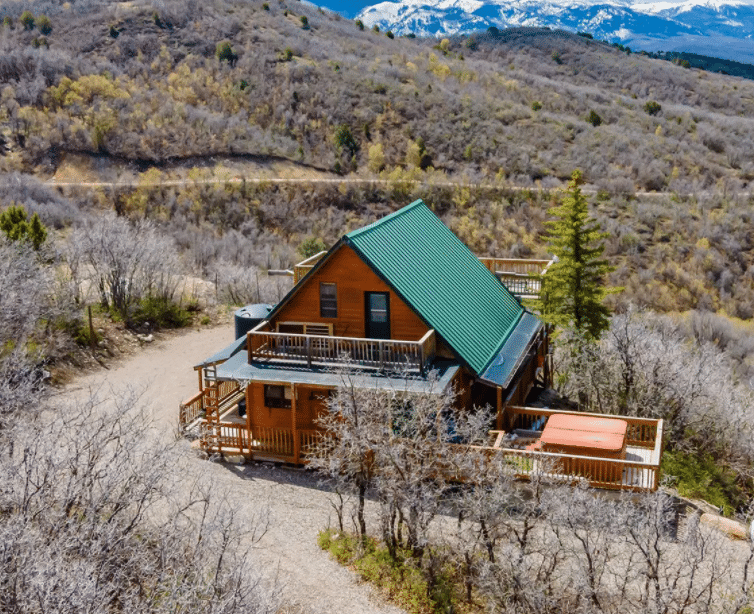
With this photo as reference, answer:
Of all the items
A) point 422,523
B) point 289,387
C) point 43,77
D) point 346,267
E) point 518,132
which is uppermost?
point 43,77

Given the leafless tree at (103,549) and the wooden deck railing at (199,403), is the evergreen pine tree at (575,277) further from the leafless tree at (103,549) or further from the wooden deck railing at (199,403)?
the leafless tree at (103,549)

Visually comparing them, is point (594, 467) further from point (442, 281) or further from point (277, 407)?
point (277, 407)

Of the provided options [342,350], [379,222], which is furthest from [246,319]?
[379,222]

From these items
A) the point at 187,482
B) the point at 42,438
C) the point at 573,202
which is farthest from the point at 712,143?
the point at 42,438

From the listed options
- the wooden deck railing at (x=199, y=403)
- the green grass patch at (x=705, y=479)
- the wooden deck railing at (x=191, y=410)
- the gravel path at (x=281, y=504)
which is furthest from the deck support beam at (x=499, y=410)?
the wooden deck railing at (x=191, y=410)

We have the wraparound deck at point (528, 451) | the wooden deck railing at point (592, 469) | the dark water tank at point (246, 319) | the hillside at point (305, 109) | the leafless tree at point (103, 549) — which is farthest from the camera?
the hillside at point (305, 109)

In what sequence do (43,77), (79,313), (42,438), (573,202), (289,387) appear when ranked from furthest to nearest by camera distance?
1. (43,77)
2. (79,313)
3. (573,202)
4. (289,387)
5. (42,438)

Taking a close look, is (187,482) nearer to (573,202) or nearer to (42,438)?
(42,438)
